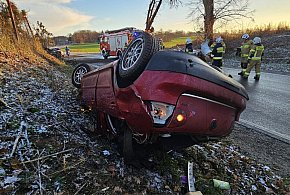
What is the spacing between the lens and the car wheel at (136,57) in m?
2.21

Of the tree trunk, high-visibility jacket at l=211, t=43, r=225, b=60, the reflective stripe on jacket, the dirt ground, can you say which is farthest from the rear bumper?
the tree trunk

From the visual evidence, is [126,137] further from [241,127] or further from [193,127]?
[241,127]

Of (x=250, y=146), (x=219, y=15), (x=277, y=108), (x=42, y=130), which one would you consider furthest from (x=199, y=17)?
(x=42, y=130)

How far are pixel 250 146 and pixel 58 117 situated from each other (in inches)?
117

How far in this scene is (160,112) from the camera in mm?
2119

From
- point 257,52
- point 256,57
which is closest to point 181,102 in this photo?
point 256,57

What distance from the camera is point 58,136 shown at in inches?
112

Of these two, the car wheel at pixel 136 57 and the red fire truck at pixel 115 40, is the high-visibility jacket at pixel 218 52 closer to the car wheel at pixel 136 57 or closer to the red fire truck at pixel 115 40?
the car wheel at pixel 136 57

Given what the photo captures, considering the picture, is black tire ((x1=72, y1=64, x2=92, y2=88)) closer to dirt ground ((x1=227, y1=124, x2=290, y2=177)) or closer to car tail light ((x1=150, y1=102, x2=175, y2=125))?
dirt ground ((x1=227, y1=124, x2=290, y2=177))

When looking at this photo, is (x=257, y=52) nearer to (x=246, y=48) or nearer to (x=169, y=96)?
(x=246, y=48)

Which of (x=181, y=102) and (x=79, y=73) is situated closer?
(x=181, y=102)

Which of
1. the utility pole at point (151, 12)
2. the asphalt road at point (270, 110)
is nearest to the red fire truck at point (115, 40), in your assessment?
the utility pole at point (151, 12)

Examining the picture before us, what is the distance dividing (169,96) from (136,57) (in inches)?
22.4

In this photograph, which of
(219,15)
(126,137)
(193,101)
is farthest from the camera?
(219,15)
